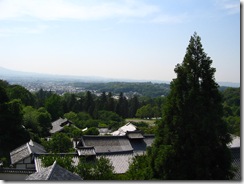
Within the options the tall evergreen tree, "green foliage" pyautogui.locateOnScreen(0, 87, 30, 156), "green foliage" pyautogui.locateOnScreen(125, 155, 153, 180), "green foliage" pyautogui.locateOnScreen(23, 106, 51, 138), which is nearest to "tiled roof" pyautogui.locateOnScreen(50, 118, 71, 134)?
"green foliage" pyautogui.locateOnScreen(23, 106, 51, 138)

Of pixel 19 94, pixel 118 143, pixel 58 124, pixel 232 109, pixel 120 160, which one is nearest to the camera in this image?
pixel 232 109

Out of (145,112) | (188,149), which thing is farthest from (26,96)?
(188,149)

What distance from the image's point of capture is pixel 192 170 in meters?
3.85

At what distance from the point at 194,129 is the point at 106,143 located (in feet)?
20.0

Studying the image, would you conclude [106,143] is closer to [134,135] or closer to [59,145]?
[134,135]

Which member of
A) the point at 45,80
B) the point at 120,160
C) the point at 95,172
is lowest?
the point at 120,160

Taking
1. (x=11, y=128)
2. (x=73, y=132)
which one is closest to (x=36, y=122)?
(x=73, y=132)

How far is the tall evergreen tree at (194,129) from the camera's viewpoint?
3.84 metres

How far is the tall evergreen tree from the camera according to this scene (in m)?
3.84

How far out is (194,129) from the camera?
3.89m

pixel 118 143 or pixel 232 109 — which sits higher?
pixel 232 109

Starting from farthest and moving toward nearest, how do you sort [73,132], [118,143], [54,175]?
[73,132], [118,143], [54,175]

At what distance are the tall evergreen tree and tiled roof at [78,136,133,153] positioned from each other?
5.62 meters

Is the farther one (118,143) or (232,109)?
(118,143)
